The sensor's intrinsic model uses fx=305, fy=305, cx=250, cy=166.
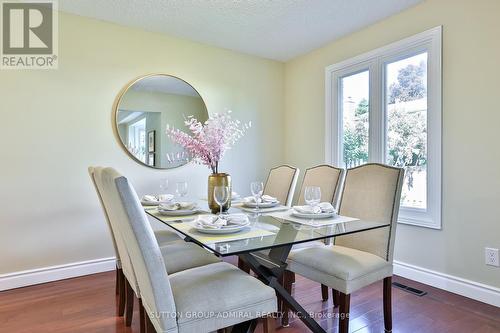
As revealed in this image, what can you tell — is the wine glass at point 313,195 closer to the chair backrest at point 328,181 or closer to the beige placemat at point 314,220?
the beige placemat at point 314,220

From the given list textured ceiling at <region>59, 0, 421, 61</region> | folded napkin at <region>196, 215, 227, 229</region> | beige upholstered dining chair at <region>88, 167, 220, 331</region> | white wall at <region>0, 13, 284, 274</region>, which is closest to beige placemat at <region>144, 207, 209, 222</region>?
beige upholstered dining chair at <region>88, 167, 220, 331</region>

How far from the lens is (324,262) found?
→ 70.3 inches

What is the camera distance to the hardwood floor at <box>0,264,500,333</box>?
193cm

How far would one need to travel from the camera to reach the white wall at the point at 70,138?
261 centimetres

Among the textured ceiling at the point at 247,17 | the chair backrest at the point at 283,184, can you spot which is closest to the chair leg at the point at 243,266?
the chair backrest at the point at 283,184

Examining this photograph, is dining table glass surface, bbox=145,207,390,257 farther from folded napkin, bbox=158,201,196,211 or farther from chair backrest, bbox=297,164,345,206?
chair backrest, bbox=297,164,345,206

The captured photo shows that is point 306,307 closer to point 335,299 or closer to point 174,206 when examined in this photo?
point 335,299

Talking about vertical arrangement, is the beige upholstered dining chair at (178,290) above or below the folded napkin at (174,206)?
below

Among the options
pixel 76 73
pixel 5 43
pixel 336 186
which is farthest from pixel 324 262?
pixel 5 43

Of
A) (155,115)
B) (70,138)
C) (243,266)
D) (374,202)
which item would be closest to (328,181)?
(374,202)

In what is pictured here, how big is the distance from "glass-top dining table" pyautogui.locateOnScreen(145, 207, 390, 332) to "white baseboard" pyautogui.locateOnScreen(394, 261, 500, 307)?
1.19 metres

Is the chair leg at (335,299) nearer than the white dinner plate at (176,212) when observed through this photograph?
No

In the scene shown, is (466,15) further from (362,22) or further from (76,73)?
(76,73)

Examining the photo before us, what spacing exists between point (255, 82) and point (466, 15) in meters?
2.26
